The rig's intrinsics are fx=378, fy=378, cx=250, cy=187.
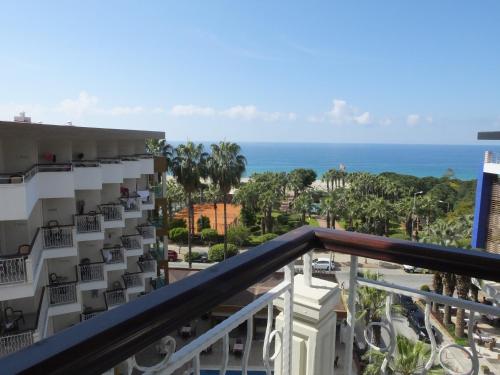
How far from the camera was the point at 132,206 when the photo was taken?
17.8 metres

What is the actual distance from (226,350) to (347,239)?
81 cm

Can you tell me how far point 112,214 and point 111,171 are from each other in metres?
1.78

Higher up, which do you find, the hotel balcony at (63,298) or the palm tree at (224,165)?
the palm tree at (224,165)

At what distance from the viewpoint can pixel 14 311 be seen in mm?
10828

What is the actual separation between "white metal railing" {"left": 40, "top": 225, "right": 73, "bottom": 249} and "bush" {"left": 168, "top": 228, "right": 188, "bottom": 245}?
2262 cm

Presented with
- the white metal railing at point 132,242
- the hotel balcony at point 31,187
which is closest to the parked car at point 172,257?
the white metal railing at point 132,242

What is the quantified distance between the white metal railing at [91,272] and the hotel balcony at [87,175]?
2910 mm

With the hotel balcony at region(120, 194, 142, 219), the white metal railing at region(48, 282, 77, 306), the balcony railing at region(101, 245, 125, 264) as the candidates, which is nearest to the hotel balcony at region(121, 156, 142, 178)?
the hotel balcony at region(120, 194, 142, 219)

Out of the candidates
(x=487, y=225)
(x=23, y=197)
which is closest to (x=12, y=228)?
(x=23, y=197)

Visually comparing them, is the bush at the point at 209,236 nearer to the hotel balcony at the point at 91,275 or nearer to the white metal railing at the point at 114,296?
the white metal railing at the point at 114,296

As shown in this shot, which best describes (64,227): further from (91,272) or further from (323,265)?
(323,265)

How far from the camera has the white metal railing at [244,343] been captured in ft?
3.81

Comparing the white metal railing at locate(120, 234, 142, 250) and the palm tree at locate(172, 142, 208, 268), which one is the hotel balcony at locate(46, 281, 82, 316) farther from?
the palm tree at locate(172, 142, 208, 268)

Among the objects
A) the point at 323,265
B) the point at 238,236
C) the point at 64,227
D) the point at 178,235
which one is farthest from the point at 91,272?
the point at 178,235
